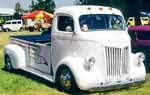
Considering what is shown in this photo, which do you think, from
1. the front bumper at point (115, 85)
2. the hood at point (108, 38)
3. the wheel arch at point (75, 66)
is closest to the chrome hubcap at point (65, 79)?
the wheel arch at point (75, 66)

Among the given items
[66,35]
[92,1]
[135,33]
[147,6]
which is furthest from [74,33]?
[92,1]

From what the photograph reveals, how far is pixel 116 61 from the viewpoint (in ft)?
31.4

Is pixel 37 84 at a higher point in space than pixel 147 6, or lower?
lower

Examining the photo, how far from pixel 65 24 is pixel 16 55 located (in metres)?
2.98

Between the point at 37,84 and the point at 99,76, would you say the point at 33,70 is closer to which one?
the point at 37,84

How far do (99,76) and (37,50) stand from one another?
2.90m

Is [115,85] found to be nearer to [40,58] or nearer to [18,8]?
[40,58]

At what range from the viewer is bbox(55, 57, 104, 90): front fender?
364 inches

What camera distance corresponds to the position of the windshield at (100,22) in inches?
396

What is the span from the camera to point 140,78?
10.1 meters

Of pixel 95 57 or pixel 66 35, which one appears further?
pixel 66 35

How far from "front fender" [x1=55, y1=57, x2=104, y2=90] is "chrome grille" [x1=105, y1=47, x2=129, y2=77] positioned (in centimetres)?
35

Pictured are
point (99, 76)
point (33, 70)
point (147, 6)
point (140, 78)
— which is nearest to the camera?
point (99, 76)

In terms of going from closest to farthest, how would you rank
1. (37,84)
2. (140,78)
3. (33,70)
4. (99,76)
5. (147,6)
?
(99,76), (140,78), (37,84), (33,70), (147,6)
